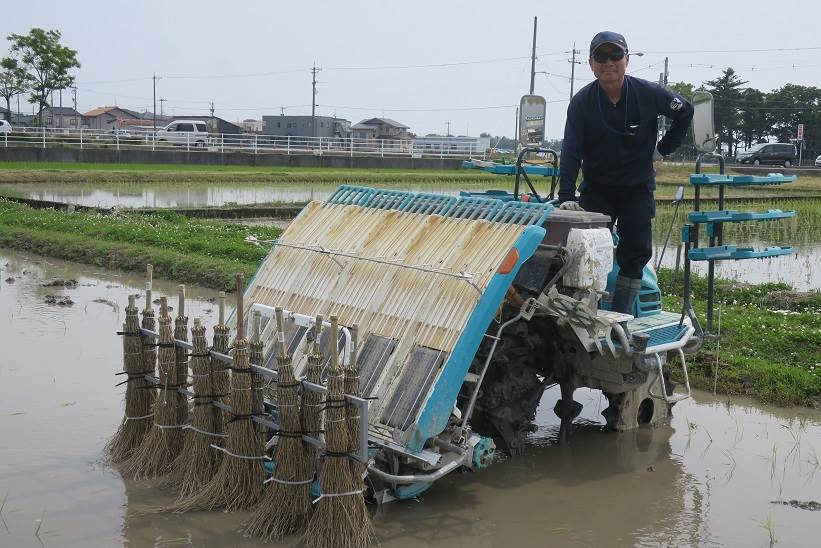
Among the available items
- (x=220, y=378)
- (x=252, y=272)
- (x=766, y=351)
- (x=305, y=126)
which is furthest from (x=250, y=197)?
(x=305, y=126)

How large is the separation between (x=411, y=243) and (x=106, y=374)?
11.0ft

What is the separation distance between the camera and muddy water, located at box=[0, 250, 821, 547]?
500 centimetres

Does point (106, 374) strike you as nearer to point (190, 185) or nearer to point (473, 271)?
point (473, 271)

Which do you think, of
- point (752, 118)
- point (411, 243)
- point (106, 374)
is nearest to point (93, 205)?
point (106, 374)

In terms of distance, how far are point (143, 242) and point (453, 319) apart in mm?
9595

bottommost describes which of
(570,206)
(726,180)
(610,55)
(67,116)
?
(570,206)

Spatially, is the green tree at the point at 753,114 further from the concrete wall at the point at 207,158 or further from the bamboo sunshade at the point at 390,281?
the bamboo sunshade at the point at 390,281

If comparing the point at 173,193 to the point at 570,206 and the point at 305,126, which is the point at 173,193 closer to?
the point at 570,206

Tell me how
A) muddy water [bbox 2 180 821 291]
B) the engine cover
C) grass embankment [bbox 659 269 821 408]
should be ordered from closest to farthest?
the engine cover, grass embankment [bbox 659 269 821 408], muddy water [bbox 2 180 821 291]

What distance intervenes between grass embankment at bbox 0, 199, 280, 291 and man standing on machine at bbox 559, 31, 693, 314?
567 cm

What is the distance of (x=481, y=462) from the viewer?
5.16 m

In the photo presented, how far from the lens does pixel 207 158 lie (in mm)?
34500

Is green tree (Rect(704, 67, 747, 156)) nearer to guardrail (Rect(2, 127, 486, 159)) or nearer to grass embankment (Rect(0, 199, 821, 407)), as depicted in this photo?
guardrail (Rect(2, 127, 486, 159))

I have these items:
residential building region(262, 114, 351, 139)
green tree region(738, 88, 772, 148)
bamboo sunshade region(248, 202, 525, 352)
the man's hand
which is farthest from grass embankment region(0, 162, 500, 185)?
residential building region(262, 114, 351, 139)
